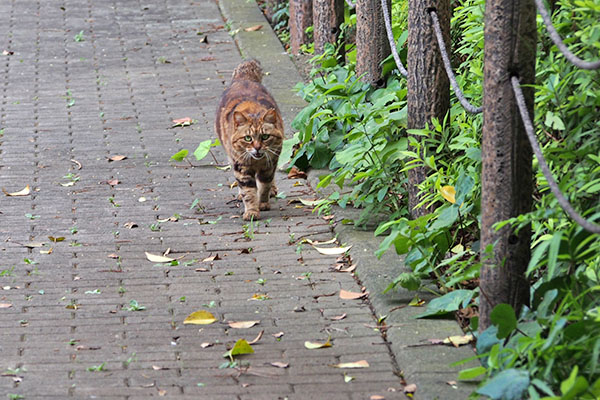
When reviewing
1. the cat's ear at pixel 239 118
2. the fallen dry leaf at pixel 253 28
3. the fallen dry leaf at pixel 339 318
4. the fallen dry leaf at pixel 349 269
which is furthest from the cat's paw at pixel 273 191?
the fallen dry leaf at pixel 253 28

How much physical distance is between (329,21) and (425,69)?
10.9ft

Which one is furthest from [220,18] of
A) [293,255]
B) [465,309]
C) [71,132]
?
[465,309]

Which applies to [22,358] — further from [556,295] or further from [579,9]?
[579,9]

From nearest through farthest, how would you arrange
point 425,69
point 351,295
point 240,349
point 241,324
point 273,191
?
point 240,349
point 241,324
point 351,295
point 425,69
point 273,191

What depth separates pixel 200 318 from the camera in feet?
16.0

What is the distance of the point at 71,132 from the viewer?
328 inches

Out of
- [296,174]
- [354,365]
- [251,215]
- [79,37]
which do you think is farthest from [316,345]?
[79,37]

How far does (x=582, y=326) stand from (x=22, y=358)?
254 cm

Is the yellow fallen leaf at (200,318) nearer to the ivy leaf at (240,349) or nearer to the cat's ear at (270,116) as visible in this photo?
the ivy leaf at (240,349)

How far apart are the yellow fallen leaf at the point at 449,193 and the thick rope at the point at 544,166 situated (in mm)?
1033

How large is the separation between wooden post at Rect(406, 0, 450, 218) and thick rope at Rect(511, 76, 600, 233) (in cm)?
153

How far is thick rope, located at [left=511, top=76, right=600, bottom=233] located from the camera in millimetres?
3344

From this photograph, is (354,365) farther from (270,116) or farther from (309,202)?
(270,116)

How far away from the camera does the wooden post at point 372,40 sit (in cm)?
680
